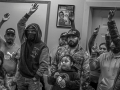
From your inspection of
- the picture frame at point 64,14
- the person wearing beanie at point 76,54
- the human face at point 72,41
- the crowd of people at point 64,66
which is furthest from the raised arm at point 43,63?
the picture frame at point 64,14

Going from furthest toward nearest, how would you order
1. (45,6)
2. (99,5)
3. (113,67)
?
(45,6)
(99,5)
(113,67)

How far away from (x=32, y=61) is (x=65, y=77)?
501 millimetres

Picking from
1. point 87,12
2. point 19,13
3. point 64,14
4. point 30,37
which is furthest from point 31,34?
point 19,13

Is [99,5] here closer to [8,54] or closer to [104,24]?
[104,24]

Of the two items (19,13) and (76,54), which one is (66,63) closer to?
(76,54)

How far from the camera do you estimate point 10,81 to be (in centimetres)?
314

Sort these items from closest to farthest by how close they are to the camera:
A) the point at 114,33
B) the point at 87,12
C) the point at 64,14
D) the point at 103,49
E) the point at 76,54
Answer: the point at 114,33, the point at 76,54, the point at 103,49, the point at 87,12, the point at 64,14

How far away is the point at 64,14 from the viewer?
443 centimetres

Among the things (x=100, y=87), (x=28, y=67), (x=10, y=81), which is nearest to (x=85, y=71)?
(x=100, y=87)

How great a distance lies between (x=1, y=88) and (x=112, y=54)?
1605 millimetres

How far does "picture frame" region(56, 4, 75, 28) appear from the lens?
4418mm

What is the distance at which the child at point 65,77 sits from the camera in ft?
9.30

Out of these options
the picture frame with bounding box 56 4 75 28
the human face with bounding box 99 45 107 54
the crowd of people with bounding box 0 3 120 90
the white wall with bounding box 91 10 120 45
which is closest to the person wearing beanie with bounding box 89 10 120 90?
the crowd of people with bounding box 0 3 120 90

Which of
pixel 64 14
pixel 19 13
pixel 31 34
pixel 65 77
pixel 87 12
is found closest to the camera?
pixel 65 77
